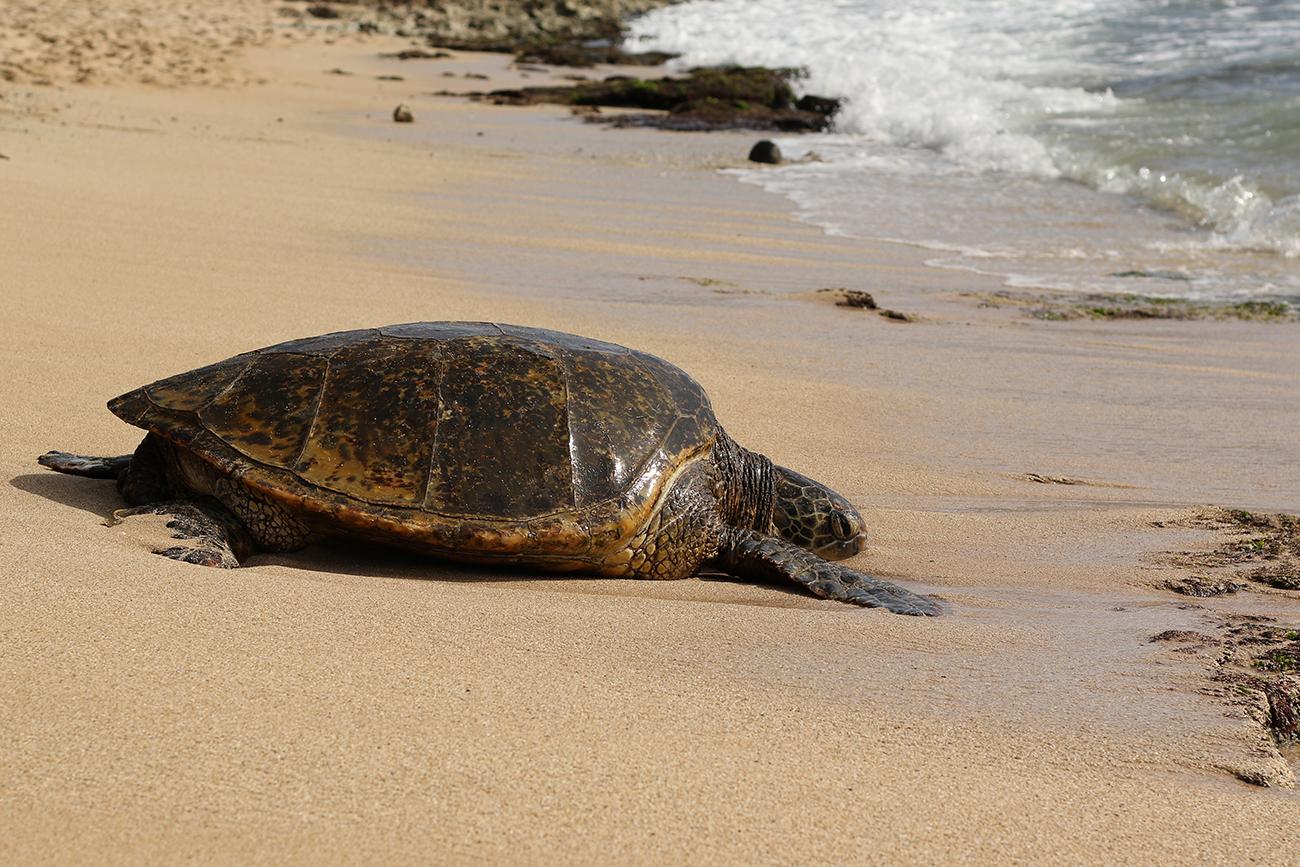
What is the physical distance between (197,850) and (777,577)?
2327 millimetres

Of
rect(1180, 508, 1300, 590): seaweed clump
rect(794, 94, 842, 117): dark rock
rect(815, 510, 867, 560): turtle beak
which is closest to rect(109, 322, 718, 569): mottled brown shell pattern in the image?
rect(815, 510, 867, 560): turtle beak

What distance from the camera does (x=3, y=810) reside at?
1.86m

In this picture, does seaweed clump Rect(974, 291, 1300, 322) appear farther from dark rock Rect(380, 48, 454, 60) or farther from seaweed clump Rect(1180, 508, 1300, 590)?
dark rock Rect(380, 48, 454, 60)

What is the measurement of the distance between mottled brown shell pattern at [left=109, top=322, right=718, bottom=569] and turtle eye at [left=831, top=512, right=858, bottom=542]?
1.86ft

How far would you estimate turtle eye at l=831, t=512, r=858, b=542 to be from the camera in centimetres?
414

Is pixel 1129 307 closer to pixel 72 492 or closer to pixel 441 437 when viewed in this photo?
pixel 441 437

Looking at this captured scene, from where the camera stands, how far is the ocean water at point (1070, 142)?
9.10 metres

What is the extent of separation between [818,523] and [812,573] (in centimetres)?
40

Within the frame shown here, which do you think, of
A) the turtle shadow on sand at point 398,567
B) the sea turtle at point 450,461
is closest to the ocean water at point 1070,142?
the sea turtle at point 450,461

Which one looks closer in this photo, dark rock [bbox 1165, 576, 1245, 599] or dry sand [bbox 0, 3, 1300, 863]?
dry sand [bbox 0, 3, 1300, 863]

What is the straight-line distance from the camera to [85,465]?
3838mm

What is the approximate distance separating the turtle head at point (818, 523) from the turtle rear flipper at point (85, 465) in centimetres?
202

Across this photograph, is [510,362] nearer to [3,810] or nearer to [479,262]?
[3,810]

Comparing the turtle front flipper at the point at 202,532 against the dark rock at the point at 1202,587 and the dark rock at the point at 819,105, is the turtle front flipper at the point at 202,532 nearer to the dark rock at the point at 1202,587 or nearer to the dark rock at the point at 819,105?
the dark rock at the point at 1202,587
